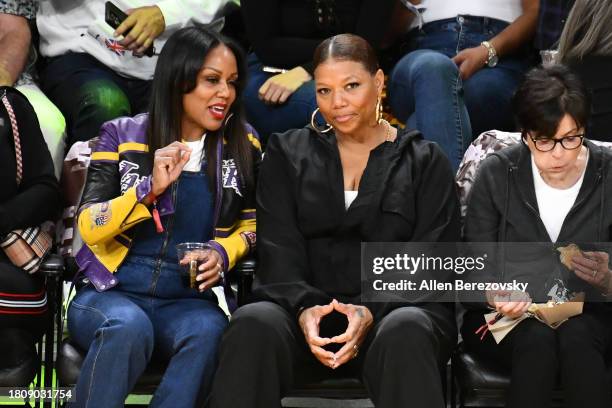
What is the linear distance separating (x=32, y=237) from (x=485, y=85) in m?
2.01

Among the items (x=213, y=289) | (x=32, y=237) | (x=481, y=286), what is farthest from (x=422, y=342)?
(x=32, y=237)

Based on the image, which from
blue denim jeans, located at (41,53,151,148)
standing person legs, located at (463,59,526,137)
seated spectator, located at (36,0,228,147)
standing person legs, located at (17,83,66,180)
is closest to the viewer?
standing person legs, located at (17,83,66,180)

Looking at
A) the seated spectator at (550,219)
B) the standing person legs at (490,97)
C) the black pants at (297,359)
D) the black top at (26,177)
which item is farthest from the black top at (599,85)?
the black top at (26,177)

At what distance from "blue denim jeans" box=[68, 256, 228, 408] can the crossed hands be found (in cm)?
32

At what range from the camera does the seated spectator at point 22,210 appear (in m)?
3.58

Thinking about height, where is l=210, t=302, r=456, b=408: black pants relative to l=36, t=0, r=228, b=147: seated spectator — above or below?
below

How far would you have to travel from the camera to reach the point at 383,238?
3.60 metres

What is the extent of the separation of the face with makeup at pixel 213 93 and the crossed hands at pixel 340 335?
845 mm

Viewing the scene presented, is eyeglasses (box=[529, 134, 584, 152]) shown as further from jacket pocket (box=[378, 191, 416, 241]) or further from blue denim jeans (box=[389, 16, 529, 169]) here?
blue denim jeans (box=[389, 16, 529, 169])

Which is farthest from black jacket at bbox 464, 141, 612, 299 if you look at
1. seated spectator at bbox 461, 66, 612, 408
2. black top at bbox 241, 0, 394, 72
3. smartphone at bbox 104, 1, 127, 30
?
smartphone at bbox 104, 1, 127, 30

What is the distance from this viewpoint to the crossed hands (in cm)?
333

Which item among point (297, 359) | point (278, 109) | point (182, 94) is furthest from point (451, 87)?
point (297, 359)

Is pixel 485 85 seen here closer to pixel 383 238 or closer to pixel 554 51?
pixel 554 51

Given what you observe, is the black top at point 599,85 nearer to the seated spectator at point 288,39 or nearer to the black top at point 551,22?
the black top at point 551,22
